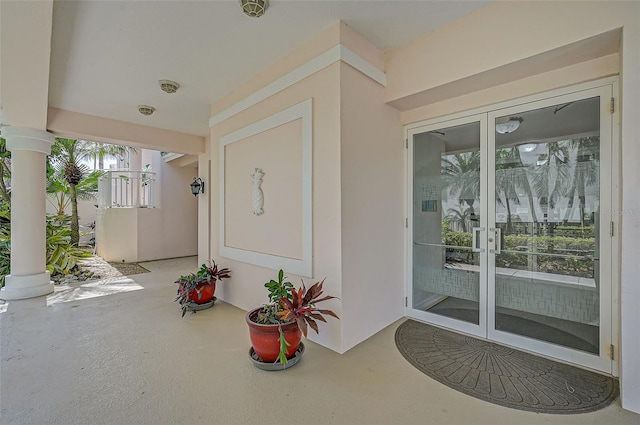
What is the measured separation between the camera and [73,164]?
686 cm

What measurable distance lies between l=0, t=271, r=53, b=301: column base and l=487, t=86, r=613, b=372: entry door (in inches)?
238

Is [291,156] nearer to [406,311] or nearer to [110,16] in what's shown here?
[110,16]

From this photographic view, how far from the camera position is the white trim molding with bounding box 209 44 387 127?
2.59 m

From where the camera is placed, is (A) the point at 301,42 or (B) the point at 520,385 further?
(A) the point at 301,42

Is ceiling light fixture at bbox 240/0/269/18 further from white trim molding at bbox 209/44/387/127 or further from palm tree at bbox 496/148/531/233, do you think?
palm tree at bbox 496/148/531/233

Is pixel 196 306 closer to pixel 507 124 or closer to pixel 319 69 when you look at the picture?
pixel 319 69

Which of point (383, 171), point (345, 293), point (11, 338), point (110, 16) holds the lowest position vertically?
point (11, 338)

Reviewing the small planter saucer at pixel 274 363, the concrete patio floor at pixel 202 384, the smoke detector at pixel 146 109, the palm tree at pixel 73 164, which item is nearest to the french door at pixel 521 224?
the concrete patio floor at pixel 202 384

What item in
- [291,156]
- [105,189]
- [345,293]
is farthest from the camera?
[105,189]

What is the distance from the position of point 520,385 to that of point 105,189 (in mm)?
9212

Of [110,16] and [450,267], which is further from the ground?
[110,16]

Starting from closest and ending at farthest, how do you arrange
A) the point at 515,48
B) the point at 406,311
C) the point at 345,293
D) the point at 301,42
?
the point at 515,48
the point at 345,293
the point at 301,42
the point at 406,311

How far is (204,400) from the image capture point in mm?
2004

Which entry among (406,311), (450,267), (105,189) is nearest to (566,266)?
(450,267)
